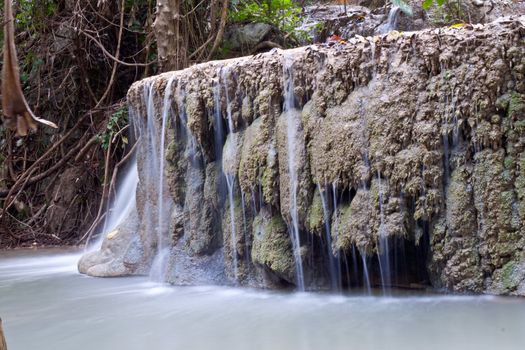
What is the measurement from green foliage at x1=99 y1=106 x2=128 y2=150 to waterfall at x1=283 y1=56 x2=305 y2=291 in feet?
12.6

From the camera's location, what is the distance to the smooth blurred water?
9.55 ft

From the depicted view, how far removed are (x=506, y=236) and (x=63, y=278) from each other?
372 cm

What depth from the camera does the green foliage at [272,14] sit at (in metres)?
8.60

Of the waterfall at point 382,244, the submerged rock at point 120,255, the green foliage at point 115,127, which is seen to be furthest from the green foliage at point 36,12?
the waterfall at point 382,244

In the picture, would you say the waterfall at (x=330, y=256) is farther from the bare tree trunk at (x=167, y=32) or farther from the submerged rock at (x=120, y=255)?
the bare tree trunk at (x=167, y=32)

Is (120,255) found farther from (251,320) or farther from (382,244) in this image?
(382,244)

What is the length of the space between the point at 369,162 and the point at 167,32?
13.2 feet

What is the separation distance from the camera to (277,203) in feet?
14.1

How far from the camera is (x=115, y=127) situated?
7.79 m

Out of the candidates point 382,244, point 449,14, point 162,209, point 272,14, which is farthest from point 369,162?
point 272,14

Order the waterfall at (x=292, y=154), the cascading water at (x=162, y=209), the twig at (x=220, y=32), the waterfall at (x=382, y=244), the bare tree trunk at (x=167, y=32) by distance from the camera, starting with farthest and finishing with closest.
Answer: the twig at (x=220, y=32)
the bare tree trunk at (x=167, y=32)
the cascading water at (x=162, y=209)
the waterfall at (x=292, y=154)
the waterfall at (x=382, y=244)

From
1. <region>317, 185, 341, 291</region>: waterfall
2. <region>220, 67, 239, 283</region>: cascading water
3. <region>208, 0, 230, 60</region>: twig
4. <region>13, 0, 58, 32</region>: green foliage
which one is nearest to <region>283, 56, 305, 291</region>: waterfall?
<region>317, 185, 341, 291</region>: waterfall

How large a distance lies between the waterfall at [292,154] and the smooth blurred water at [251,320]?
0.77 ft

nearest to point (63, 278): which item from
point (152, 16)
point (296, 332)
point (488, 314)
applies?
point (296, 332)
